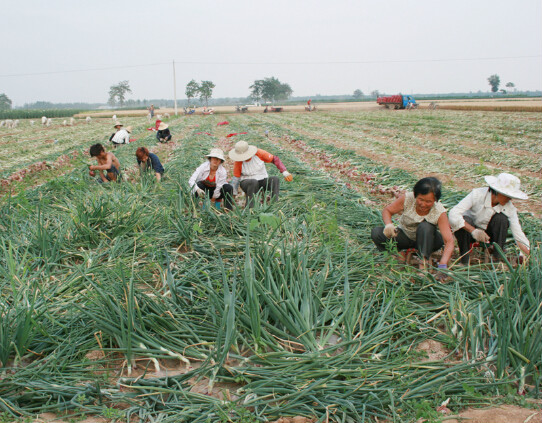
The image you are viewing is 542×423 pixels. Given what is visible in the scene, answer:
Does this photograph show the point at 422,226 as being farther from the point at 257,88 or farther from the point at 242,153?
the point at 257,88

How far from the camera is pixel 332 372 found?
6.42 feet

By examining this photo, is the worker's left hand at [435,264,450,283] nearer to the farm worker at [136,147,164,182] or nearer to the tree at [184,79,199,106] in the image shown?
the farm worker at [136,147,164,182]

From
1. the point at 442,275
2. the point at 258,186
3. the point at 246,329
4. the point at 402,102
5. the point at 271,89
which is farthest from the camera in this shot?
the point at 271,89

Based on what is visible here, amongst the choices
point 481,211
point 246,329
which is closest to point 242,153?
point 481,211

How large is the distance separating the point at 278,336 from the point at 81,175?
201 inches

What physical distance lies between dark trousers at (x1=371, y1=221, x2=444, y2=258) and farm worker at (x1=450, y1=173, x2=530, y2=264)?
194 millimetres

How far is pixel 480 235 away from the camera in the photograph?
3268mm

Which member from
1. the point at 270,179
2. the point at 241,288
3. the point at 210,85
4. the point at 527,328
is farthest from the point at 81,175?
the point at 210,85

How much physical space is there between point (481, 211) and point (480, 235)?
308 millimetres

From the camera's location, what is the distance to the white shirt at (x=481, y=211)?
10.8ft

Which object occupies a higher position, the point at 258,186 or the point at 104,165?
the point at 104,165

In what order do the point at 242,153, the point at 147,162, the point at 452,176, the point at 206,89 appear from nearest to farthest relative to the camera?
the point at 242,153, the point at 147,162, the point at 452,176, the point at 206,89

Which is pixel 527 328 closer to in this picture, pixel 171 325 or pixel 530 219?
pixel 171 325

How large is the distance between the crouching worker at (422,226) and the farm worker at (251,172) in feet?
5.72
